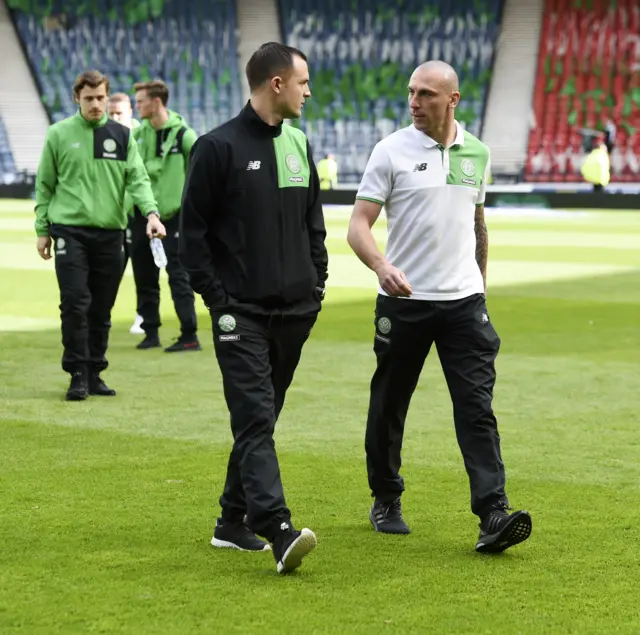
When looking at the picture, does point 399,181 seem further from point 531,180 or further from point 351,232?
point 531,180

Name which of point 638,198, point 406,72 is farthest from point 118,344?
point 406,72

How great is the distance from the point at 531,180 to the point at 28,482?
46370 millimetres

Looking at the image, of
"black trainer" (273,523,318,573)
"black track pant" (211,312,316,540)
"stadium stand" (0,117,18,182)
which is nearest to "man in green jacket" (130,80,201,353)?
"black track pant" (211,312,316,540)

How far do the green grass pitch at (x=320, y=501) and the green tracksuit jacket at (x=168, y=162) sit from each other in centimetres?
128

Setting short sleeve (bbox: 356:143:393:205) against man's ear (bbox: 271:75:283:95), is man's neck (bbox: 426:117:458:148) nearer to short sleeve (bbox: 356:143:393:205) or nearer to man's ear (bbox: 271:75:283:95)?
short sleeve (bbox: 356:143:393:205)

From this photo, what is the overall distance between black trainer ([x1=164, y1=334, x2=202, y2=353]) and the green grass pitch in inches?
9.1

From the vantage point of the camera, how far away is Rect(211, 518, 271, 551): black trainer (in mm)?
5395

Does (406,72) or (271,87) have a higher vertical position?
(271,87)

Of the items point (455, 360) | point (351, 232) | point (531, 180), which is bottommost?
point (531, 180)

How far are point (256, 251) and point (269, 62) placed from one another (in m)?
0.71

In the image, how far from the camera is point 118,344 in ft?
39.3

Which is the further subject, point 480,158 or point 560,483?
point 560,483

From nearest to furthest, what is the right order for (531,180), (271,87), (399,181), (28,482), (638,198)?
(271,87)
(399,181)
(28,482)
(638,198)
(531,180)

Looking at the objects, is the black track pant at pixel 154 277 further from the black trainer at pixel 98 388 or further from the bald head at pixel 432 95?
the bald head at pixel 432 95
